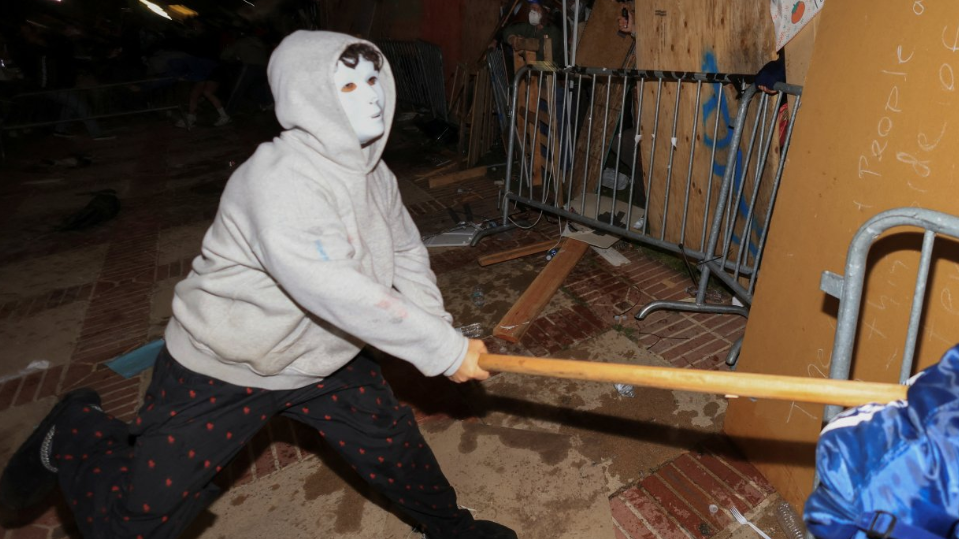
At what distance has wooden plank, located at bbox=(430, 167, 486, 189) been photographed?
24.7 ft

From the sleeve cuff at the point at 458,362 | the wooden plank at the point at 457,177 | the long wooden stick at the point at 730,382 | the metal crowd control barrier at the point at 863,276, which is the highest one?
the metal crowd control barrier at the point at 863,276

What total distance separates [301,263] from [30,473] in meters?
1.84

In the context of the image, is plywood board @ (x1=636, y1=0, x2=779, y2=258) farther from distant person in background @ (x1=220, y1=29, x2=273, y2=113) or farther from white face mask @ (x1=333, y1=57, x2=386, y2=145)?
distant person in background @ (x1=220, y1=29, x2=273, y2=113)

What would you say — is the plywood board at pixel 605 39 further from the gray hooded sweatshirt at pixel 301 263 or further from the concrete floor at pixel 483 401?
the gray hooded sweatshirt at pixel 301 263

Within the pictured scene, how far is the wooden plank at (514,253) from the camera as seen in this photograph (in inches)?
207

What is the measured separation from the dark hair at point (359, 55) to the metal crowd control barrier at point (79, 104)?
10954 mm

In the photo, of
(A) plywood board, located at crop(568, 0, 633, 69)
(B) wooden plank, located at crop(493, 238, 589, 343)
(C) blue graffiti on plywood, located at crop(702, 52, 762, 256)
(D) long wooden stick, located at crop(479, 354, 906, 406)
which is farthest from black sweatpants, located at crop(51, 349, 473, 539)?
(A) plywood board, located at crop(568, 0, 633, 69)

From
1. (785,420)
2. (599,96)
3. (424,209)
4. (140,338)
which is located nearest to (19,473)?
(140,338)

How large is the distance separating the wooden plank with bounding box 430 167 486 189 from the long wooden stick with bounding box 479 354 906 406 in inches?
231

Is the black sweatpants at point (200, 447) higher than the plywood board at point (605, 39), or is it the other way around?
the plywood board at point (605, 39)

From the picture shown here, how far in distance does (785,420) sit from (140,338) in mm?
4338

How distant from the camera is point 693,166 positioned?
4789 mm

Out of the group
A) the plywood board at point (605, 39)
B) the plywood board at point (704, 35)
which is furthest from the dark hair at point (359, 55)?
the plywood board at point (605, 39)

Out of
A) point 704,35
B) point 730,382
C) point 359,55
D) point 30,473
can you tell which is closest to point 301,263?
point 359,55
